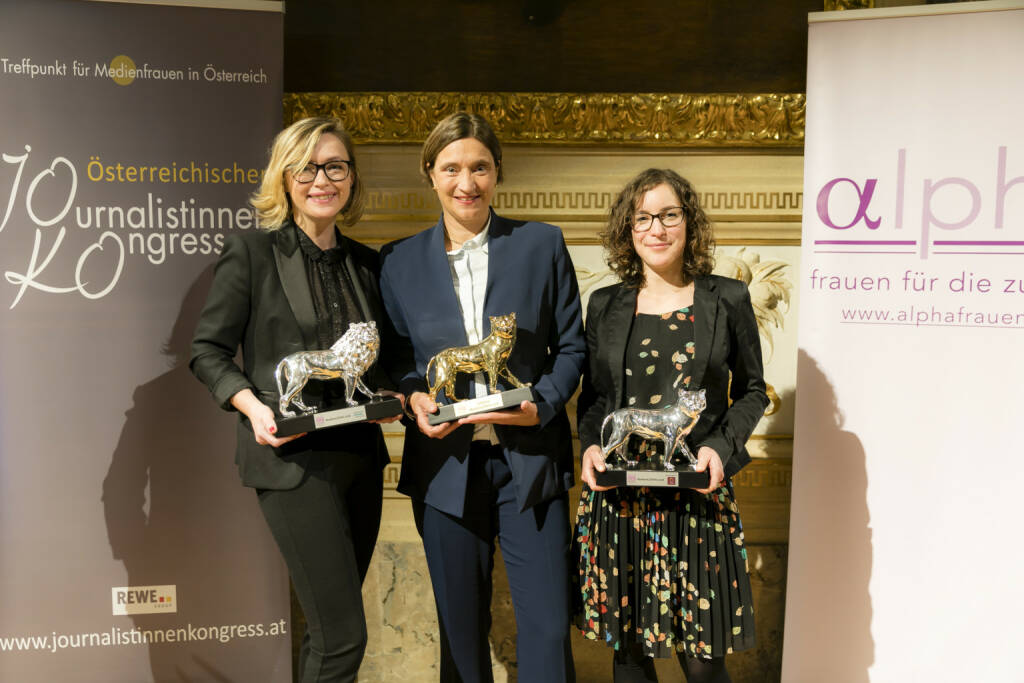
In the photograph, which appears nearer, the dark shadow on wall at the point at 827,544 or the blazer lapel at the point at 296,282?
the blazer lapel at the point at 296,282

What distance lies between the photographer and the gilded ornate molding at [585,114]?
9.91 feet

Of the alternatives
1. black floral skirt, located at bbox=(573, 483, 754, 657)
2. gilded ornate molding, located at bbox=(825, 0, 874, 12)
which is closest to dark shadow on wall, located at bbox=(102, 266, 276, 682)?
black floral skirt, located at bbox=(573, 483, 754, 657)

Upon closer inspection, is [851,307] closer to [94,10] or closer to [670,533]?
[670,533]

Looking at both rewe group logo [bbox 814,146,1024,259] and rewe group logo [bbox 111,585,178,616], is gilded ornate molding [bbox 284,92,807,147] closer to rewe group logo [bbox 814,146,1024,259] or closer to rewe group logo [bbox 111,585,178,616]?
rewe group logo [bbox 814,146,1024,259]

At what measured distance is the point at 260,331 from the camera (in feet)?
6.69

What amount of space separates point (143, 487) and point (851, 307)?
2841 mm

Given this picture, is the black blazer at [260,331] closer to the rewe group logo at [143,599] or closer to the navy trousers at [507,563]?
the navy trousers at [507,563]

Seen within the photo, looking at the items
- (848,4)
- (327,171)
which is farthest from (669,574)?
(848,4)

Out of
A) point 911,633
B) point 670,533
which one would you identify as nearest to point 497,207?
point 670,533

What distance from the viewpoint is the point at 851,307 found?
2.73 meters

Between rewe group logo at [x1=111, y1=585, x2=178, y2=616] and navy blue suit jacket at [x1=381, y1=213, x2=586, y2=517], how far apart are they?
1283mm

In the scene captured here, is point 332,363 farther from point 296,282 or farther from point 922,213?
point 922,213

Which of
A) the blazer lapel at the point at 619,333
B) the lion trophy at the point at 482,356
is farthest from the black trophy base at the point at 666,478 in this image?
the lion trophy at the point at 482,356

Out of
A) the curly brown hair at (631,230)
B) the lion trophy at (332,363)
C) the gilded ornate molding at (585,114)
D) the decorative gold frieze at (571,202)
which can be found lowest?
the lion trophy at (332,363)
